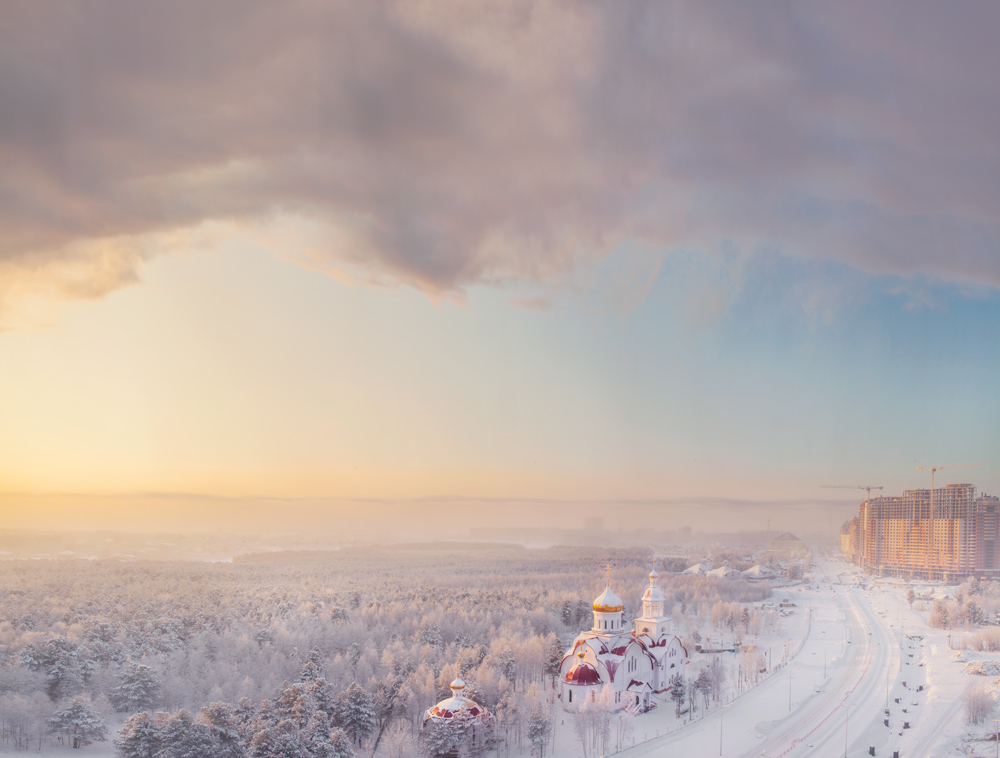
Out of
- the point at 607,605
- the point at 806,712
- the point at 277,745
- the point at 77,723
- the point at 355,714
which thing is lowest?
the point at 806,712

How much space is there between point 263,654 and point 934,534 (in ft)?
334

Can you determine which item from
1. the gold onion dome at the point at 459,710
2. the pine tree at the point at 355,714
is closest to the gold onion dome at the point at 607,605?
the gold onion dome at the point at 459,710

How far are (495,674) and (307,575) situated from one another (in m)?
46.2

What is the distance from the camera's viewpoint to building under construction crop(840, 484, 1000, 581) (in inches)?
3538

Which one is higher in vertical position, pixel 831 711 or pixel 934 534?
pixel 934 534

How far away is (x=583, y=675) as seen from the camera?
32031 millimetres

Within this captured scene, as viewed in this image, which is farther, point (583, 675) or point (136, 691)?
point (583, 675)

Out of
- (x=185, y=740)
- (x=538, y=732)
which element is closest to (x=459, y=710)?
(x=538, y=732)

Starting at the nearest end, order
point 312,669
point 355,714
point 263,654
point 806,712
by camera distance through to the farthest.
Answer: point 355,714 → point 312,669 → point 806,712 → point 263,654

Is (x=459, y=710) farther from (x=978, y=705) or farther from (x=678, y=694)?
(x=978, y=705)

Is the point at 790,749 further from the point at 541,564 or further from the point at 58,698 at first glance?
the point at 541,564

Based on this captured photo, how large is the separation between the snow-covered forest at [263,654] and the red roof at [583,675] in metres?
2.07

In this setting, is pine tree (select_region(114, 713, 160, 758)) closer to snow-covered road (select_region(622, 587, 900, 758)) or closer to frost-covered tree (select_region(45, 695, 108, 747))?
frost-covered tree (select_region(45, 695, 108, 747))

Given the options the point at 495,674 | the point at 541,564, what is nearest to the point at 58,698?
the point at 495,674
